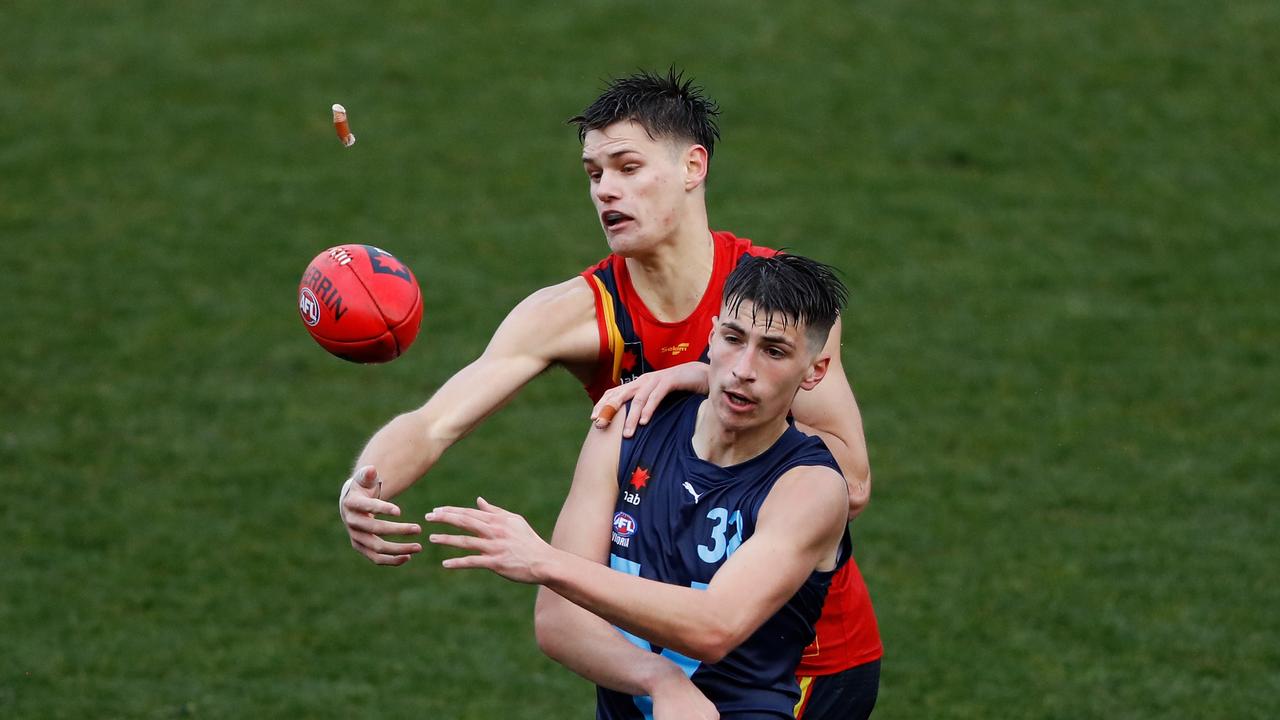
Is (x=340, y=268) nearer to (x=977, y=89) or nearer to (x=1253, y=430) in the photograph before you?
(x=1253, y=430)

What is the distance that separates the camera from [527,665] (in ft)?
30.0

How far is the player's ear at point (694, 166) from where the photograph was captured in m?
5.96

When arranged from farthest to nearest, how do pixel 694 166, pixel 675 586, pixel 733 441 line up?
pixel 694 166 → pixel 733 441 → pixel 675 586

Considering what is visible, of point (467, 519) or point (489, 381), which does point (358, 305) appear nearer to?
point (489, 381)

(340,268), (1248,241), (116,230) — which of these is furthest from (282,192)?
(340,268)

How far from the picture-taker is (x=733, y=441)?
5090mm

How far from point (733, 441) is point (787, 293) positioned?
1.71 feet

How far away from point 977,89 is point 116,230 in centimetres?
946

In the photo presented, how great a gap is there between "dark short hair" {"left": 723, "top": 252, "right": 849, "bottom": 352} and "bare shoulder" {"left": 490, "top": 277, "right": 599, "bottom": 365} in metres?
1.02

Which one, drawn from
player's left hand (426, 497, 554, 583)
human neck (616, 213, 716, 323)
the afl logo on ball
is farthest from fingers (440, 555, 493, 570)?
human neck (616, 213, 716, 323)

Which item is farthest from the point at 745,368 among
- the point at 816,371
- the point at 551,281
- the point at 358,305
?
the point at 551,281

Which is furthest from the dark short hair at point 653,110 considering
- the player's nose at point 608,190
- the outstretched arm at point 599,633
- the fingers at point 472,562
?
the fingers at point 472,562

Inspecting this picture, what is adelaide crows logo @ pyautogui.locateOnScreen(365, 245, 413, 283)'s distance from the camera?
19.1 ft

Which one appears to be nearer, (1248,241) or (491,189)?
(1248,241)
